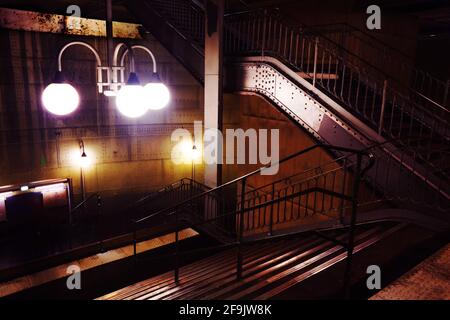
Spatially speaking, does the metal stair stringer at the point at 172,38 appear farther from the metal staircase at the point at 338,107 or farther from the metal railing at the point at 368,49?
the metal railing at the point at 368,49

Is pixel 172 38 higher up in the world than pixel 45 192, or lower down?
higher up

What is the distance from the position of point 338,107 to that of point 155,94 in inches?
142

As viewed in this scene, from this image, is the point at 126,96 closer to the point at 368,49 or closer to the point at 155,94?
the point at 155,94

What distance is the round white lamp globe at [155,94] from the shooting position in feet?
12.2

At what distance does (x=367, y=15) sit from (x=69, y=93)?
8.27 metres

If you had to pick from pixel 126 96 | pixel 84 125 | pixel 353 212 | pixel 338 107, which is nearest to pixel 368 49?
pixel 338 107

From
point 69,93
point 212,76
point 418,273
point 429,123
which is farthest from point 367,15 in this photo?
point 69,93

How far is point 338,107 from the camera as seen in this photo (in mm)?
6012

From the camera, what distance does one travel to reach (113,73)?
4.20 m

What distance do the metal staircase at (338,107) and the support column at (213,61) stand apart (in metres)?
0.37

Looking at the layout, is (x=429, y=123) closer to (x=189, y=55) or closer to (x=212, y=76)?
(x=212, y=76)

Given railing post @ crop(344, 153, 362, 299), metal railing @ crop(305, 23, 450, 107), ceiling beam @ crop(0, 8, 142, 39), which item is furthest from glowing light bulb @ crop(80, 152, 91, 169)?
railing post @ crop(344, 153, 362, 299)

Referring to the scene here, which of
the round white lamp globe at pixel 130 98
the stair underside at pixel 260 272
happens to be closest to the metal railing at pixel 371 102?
the stair underside at pixel 260 272

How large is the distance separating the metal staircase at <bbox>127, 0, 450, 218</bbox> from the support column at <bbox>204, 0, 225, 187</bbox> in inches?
14.4
